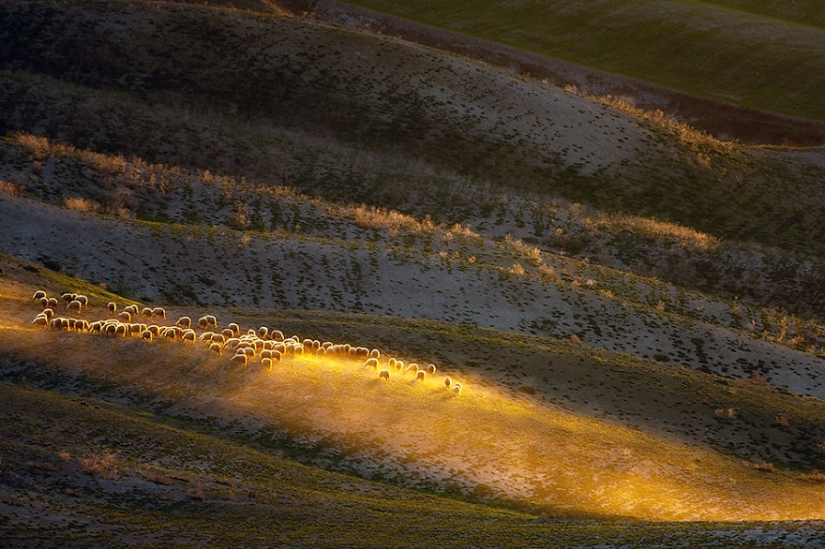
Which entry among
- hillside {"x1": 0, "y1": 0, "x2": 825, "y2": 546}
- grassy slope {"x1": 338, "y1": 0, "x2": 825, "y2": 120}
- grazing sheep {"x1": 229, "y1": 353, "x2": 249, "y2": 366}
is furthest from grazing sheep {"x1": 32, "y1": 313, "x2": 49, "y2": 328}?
grassy slope {"x1": 338, "y1": 0, "x2": 825, "y2": 120}

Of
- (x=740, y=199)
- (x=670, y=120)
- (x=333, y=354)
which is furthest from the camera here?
(x=670, y=120)

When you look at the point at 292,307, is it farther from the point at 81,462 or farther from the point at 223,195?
the point at 81,462

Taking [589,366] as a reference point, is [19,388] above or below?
above

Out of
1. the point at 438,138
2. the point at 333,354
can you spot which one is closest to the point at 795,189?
the point at 438,138

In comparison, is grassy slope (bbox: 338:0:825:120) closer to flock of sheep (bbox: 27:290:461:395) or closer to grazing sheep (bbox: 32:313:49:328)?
→ flock of sheep (bbox: 27:290:461:395)

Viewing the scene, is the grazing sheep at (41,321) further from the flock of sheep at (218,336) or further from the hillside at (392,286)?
the hillside at (392,286)

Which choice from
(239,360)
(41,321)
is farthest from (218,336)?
(41,321)
